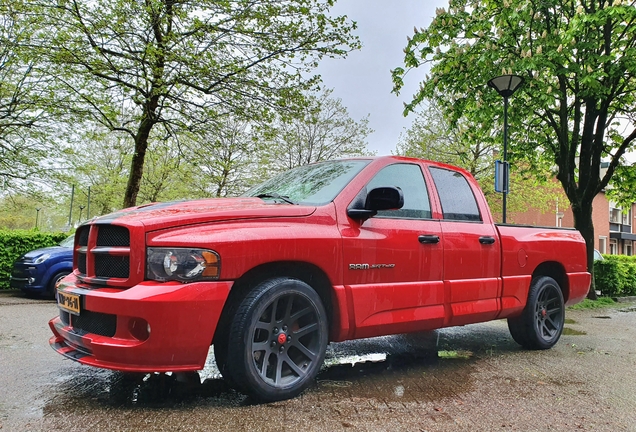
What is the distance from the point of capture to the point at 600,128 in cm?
1146

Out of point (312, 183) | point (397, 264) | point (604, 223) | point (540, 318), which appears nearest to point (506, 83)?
point (540, 318)

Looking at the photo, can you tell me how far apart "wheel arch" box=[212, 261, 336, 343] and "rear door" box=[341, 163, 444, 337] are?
0.18 meters

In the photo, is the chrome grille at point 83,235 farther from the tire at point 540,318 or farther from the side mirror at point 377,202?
the tire at point 540,318

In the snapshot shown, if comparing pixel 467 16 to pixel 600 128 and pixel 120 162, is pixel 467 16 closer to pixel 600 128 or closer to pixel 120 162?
pixel 600 128

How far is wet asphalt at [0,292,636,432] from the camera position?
283 cm

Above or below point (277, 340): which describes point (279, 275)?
above

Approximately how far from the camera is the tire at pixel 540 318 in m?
5.14

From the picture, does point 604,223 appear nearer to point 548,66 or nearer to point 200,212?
point 548,66

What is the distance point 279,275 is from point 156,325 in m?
0.91

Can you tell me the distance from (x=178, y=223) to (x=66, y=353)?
1.17m

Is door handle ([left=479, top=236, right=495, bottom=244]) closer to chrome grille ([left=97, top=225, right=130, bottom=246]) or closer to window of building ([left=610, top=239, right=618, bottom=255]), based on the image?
chrome grille ([left=97, top=225, right=130, bottom=246])

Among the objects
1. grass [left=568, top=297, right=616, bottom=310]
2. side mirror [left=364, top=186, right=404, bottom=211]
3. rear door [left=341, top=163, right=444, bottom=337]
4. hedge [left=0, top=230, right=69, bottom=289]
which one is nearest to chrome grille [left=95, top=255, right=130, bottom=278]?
rear door [left=341, top=163, right=444, bottom=337]

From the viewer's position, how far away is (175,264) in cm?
287

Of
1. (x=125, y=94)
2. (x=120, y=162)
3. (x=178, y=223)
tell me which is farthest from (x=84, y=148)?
(x=178, y=223)
